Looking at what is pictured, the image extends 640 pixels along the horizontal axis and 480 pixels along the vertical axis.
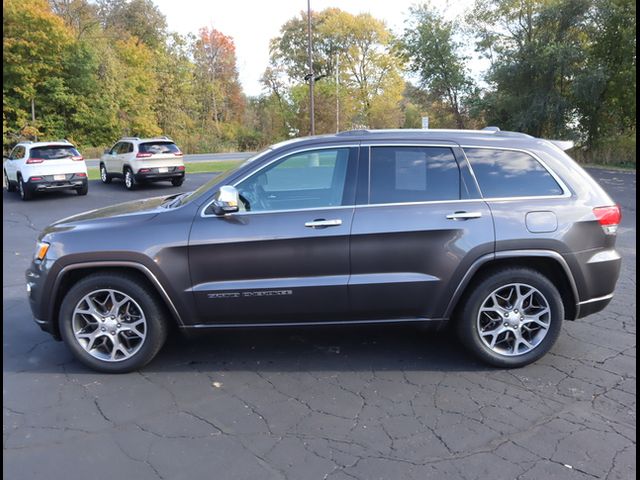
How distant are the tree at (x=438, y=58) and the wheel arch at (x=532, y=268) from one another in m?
30.8

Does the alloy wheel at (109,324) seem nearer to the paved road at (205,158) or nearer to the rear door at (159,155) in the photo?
the rear door at (159,155)

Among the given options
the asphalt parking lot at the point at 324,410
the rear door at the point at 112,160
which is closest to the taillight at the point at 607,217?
the asphalt parking lot at the point at 324,410

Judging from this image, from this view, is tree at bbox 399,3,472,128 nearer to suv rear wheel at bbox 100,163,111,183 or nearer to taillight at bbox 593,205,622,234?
suv rear wheel at bbox 100,163,111,183

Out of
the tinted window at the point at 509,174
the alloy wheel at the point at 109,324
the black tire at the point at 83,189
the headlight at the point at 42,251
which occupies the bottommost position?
the alloy wheel at the point at 109,324

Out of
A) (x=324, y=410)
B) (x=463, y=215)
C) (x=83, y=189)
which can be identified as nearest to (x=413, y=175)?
(x=463, y=215)

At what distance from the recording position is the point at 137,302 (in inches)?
154

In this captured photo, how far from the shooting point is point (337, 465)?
2857 millimetres

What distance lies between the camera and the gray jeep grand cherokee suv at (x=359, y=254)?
3.85m

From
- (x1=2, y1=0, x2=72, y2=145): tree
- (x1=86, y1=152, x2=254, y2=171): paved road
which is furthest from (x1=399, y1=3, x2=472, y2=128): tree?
(x1=2, y1=0, x2=72, y2=145): tree

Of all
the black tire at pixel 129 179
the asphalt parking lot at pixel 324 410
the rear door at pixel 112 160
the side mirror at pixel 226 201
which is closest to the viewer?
the asphalt parking lot at pixel 324 410

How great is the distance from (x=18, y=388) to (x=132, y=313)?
936 mm

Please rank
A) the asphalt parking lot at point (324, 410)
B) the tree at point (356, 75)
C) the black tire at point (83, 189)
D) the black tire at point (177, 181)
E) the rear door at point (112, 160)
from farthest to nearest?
the tree at point (356, 75) → the rear door at point (112, 160) → the black tire at point (177, 181) → the black tire at point (83, 189) → the asphalt parking lot at point (324, 410)

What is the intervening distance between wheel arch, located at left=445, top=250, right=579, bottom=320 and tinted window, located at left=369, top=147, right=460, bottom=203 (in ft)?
1.83

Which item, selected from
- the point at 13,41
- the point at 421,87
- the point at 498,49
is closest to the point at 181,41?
the point at 13,41
